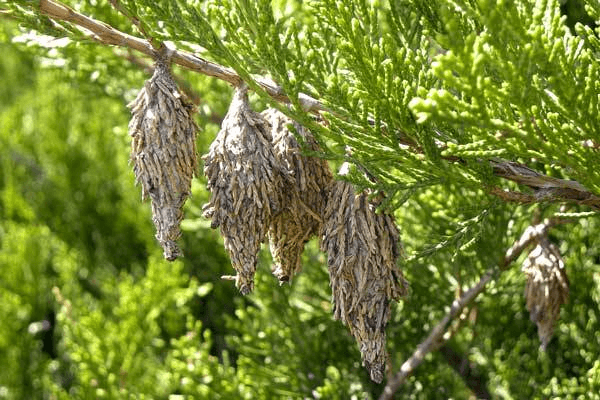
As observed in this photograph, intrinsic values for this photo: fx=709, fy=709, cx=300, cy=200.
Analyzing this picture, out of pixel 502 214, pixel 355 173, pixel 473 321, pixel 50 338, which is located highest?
pixel 355 173

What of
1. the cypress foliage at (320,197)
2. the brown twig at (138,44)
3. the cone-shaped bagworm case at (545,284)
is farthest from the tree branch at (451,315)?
the brown twig at (138,44)

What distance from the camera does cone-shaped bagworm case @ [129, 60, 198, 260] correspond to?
109cm

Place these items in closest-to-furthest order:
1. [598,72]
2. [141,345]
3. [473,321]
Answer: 1. [598,72]
2. [473,321]
3. [141,345]

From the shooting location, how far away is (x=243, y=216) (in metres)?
1.08

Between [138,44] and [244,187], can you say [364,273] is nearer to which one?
[244,187]

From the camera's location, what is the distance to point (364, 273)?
1117 millimetres

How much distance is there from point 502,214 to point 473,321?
39cm

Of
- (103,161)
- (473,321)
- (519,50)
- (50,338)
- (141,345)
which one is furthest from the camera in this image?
(103,161)

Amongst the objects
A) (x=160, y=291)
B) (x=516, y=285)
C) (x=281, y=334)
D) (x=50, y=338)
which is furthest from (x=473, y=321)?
(x=50, y=338)

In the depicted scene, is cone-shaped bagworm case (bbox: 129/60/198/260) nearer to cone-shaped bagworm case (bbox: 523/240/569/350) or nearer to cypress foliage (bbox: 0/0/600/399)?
cypress foliage (bbox: 0/0/600/399)

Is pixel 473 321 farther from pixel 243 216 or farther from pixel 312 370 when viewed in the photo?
pixel 243 216

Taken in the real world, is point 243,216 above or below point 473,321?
above

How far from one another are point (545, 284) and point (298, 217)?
0.64 metres

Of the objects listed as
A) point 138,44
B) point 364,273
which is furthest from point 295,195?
point 138,44
